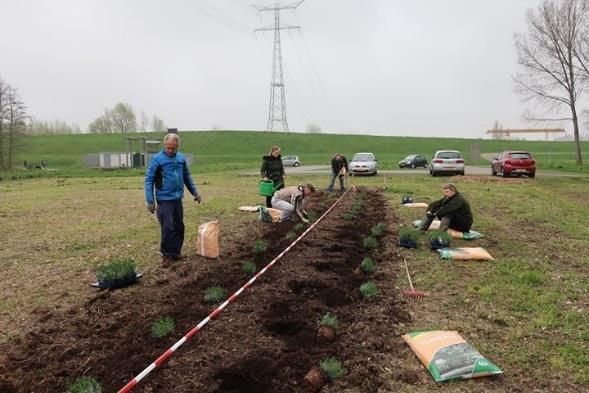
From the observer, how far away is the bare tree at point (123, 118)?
96.4 m

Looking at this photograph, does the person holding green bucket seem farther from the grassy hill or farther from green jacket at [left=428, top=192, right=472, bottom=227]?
the grassy hill

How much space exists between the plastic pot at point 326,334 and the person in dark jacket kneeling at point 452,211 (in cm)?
450

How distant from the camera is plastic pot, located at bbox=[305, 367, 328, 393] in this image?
11.0 ft

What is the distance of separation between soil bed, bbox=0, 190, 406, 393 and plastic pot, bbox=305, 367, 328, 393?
0.17ft

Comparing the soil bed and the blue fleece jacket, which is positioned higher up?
the blue fleece jacket

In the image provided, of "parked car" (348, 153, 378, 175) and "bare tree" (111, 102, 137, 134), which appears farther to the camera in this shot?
"bare tree" (111, 102, 137, 134)

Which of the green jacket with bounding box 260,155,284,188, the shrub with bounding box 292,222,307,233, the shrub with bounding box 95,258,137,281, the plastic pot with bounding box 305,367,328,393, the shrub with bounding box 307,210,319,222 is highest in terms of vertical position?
the green jacket with bounding box 260,155,284,188

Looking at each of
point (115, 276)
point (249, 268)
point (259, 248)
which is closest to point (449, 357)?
point (249, 268)

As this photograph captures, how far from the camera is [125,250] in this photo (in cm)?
775

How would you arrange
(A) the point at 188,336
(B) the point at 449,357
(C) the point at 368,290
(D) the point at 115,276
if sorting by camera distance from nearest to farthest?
(B) the point at 449,357 → (A) the point at 188,336 → (C) the point at 368,290 → (D) the point at 115,276

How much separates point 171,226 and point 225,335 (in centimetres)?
276

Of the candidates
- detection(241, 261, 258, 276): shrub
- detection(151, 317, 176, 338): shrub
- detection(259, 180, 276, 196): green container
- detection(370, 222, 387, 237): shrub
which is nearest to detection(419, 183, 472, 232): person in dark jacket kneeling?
detection(370, 222, 387, 237): shrub

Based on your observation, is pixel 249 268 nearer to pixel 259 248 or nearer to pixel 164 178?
pixel 259 248

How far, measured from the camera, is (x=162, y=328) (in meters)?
4.24
